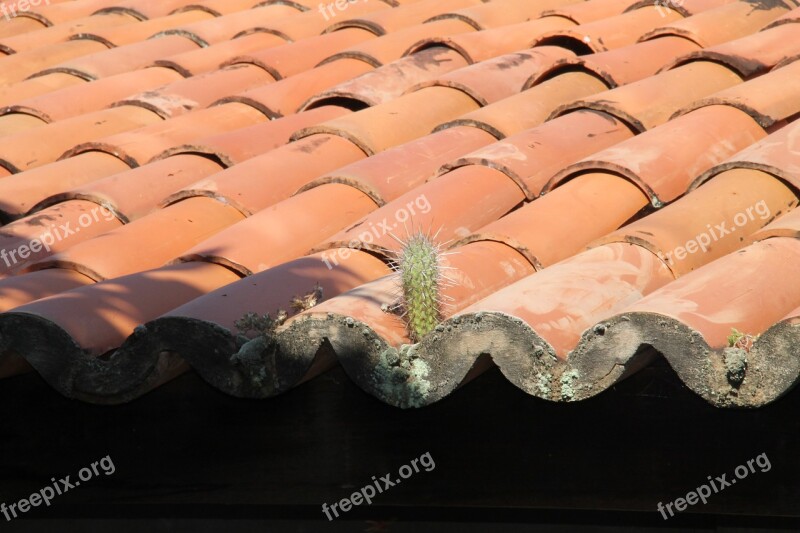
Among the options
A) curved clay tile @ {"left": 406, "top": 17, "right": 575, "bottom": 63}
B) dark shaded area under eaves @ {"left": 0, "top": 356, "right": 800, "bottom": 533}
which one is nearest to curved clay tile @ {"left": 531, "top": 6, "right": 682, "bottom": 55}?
curved clay tile @ {"left": 406, "top": 17, "right": 575, "bottom": 63}

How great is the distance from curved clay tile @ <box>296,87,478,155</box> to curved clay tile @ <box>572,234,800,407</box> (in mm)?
1852

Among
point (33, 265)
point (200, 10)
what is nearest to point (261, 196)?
point (33, 265)

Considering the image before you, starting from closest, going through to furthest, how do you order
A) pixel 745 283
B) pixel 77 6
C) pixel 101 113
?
1. pixel 745 283
2. pixel 101 113
3. pixel 77 6

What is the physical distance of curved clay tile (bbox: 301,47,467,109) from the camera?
466 cm

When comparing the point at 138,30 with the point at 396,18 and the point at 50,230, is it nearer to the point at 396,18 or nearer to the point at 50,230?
the point at 396,18

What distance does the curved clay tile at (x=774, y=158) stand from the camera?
3232 mm

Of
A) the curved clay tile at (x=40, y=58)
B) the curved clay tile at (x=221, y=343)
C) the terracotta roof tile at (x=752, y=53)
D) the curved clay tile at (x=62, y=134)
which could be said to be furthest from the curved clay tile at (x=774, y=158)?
the curved clay tile at (x=40, y=58)

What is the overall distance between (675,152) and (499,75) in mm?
1319

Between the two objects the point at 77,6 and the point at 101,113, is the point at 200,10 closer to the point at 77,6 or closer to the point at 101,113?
the point at 77,6

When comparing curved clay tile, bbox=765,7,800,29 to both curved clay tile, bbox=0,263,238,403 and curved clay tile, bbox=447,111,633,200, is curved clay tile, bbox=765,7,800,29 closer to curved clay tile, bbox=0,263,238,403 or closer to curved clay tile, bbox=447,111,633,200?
curved clay tile, bbox=447,111,633,200

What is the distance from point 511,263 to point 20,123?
115 inches

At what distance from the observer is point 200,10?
263 inches

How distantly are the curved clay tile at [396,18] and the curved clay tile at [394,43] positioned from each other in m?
0.14

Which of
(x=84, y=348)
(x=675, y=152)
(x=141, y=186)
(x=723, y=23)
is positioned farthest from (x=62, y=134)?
(x=723, y=23)
